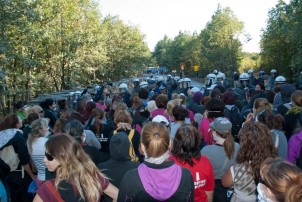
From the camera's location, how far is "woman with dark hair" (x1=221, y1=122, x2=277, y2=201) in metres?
3.67

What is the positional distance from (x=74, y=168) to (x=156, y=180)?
0.69 meters

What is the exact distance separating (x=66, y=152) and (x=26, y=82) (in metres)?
24.3

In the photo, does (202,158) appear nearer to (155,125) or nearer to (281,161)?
(155,125)

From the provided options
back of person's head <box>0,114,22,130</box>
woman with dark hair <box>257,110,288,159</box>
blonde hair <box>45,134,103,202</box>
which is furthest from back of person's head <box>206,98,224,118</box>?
blonde hair <box>45,134,103,202</box>

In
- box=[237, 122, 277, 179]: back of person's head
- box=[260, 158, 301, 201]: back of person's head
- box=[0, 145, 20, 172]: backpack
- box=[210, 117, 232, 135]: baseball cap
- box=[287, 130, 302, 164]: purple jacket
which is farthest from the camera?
box=[0, 145, 20, 172]: backpack

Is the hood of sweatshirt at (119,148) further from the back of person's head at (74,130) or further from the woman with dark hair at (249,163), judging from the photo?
the woman with dark hair at (249,163)

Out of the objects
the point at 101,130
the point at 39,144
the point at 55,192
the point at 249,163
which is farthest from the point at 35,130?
the point at 249,163

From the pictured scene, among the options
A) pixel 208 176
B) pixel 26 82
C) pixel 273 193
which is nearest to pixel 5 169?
pixel 208 176

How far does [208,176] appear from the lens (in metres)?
3.90

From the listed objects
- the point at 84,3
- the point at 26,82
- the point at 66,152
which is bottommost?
the point at 26,82

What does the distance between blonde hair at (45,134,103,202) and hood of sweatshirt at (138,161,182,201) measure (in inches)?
16.2

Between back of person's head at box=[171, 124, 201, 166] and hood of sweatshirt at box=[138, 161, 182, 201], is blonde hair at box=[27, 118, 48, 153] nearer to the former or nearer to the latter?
back of person's head at box=[171, 124, 201, 166]

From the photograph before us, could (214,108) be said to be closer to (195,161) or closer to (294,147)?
(294,147)

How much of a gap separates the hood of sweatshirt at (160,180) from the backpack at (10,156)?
119 inches
